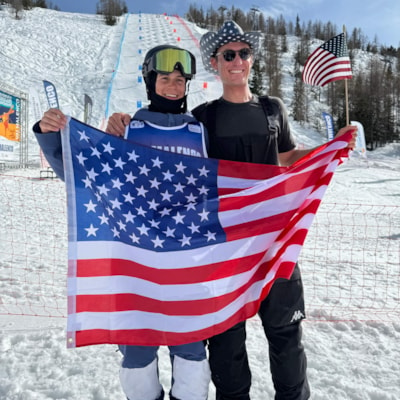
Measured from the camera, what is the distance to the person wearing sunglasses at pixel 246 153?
2.06 meters

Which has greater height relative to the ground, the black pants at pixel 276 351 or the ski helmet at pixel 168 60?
the ski helmet at pixel 168 60

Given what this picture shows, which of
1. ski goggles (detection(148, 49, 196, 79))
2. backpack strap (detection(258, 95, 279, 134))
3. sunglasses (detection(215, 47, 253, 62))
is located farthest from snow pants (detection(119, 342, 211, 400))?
sunglasses (detection(215, 47, 253, 62))

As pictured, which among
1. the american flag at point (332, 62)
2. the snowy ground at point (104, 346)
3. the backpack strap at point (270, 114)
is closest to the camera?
the backpack strap at point (270, 114)

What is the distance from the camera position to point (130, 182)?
1.98 meters

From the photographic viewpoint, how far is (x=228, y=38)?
2.27 m

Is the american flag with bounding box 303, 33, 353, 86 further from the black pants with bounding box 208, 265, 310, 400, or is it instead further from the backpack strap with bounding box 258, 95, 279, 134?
the black pants with bounding box 208, 265, 310, 400

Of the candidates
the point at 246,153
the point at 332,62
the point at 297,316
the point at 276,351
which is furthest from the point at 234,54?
the point at 276,351

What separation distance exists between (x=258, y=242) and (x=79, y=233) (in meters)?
1.07

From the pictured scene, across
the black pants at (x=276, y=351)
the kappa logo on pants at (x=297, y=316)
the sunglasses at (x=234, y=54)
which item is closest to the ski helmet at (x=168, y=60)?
the sunglasses at (x=234, y=54)

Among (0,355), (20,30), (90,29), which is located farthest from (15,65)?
(0,355)

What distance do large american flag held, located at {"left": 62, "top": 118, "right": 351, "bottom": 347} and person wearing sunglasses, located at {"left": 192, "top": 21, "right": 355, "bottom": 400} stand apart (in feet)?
0.42

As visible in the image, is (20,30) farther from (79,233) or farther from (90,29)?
(79,233)

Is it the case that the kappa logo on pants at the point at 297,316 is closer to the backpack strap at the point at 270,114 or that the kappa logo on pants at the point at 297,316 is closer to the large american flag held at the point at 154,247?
the large american flag held at the point at 154,247

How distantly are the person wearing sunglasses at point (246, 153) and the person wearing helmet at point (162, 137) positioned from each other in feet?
0.47
